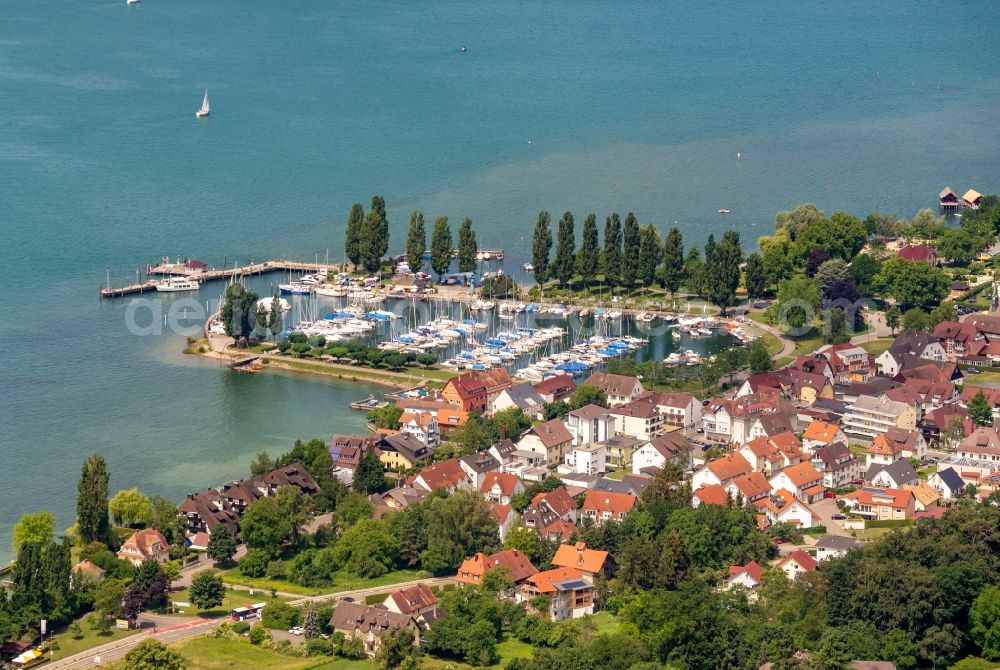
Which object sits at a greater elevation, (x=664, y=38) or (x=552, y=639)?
(x=664, y=38)

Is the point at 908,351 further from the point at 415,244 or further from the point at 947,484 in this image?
the point at 415,244

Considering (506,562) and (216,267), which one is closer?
(506,562)

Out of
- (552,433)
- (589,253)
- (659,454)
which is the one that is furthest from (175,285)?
(659,454)

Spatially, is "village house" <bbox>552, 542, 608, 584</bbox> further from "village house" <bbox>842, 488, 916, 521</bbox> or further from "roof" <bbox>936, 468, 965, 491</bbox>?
"roof" <bbox>936, 468, 965, 491</bbox>

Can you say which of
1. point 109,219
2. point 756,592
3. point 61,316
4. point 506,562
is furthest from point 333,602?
point 109,219

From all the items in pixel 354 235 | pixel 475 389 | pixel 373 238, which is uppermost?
pixel 354 235

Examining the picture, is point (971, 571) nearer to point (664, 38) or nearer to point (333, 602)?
point (333, 602)

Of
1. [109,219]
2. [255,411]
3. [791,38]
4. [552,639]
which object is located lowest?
[552,639]

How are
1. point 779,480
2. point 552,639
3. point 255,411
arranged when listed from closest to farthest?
1. point 552,639
2. point 779,480
3. point 255,411
